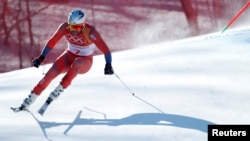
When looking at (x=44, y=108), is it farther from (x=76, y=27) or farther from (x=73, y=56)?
(x=76, y=27)

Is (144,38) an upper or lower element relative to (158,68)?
lower

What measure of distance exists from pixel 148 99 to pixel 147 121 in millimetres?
817

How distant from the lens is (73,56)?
5.97 m

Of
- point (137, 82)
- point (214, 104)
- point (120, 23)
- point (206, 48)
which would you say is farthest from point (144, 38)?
point (214, 104)

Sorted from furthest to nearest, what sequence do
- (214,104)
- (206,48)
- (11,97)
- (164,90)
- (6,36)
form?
(6,36) < (206,48) < (11,97) < (164,90) < (214,104)

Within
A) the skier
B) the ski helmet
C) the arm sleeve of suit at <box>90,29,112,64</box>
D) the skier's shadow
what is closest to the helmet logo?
the skier

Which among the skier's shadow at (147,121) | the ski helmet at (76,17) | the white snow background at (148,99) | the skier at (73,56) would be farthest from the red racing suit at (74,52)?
the skier's shadow at (147,121)

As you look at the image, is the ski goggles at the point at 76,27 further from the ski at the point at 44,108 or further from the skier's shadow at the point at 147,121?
the skier's shadow at the point at 147,121

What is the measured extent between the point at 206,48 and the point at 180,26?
29.4 ft

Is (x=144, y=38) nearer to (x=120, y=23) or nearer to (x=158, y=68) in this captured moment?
(x=120, y=23)

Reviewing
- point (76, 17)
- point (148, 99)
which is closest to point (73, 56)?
point (76, 17)

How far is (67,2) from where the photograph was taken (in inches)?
667

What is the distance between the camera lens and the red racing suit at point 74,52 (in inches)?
219

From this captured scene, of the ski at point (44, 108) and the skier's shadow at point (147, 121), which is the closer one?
the skier's shadow at point (147, 121)
